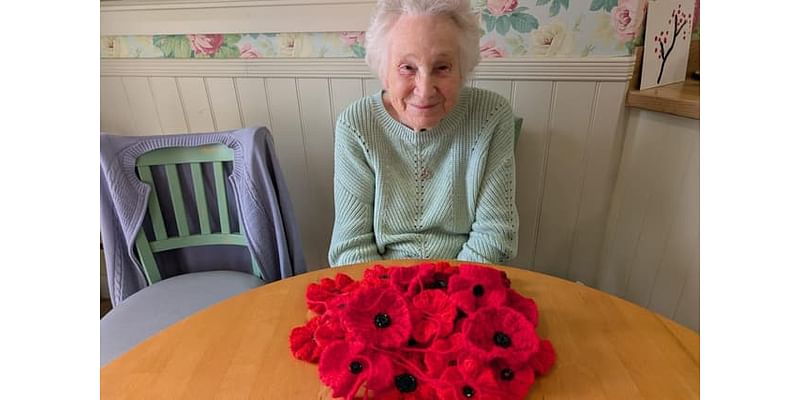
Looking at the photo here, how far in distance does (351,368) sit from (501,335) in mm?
232

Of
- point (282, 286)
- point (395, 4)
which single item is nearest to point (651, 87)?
point (395, 4)

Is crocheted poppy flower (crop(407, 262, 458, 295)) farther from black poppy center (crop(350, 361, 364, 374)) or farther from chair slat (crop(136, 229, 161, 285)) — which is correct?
chair slat (crop(136, 229, 161, 285))

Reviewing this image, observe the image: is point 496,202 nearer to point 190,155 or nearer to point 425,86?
point 425,86

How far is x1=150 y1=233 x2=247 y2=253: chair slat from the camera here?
132 cm

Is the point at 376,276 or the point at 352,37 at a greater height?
the point at 352,37

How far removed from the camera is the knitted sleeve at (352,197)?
44.1 inches

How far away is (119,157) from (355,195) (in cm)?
71

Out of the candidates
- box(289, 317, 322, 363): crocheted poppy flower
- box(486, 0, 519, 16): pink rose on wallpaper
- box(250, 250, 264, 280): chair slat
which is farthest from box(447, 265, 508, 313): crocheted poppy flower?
box(486, 0, 519, 16): pink rose on wallpaper

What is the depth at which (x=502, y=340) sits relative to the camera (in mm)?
637

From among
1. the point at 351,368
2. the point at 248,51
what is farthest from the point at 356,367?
the point at 248,51

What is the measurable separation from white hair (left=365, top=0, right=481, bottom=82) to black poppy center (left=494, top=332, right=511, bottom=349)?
66 centimetres

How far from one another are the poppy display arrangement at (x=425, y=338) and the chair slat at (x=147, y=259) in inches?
31.2

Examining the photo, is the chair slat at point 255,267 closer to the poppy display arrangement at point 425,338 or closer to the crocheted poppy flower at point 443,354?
the poppy display arrangement at point 425,338

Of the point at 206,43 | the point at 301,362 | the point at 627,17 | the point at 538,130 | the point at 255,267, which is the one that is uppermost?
the point at 627,17
